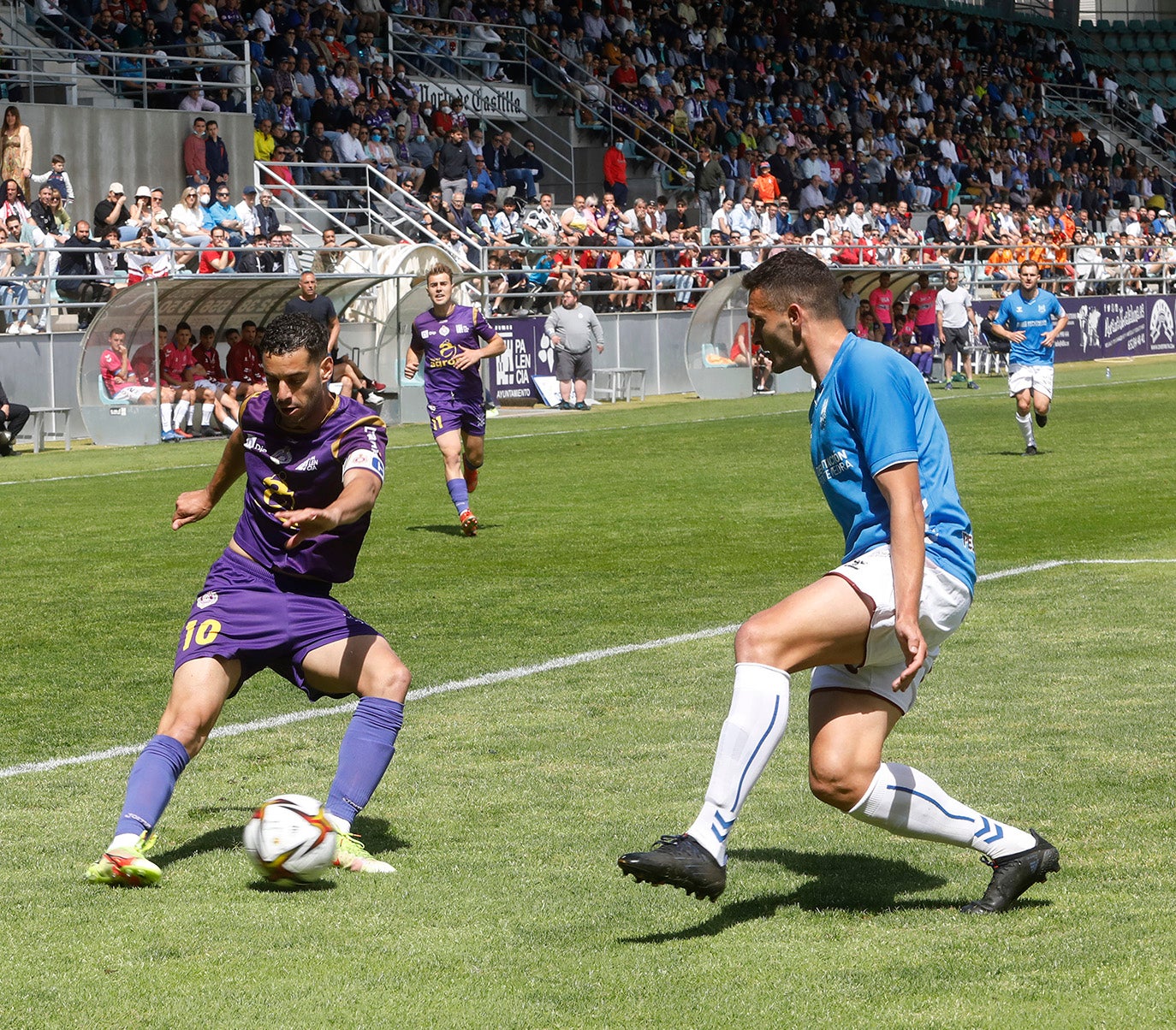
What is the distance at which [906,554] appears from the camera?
14.0 ft

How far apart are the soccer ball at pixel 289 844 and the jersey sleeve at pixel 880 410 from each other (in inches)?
74.9

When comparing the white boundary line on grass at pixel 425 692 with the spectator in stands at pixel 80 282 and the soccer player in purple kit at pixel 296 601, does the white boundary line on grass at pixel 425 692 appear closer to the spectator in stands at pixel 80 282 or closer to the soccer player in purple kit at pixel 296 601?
the soccer player in purple kit at pixel 296 601

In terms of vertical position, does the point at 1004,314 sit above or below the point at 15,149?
below

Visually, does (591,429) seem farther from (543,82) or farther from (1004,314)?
(543,82)

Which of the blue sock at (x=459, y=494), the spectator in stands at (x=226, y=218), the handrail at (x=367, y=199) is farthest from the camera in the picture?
the handrail at (x=367, y=199)

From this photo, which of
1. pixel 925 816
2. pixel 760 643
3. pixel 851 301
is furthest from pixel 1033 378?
pixel 851 301

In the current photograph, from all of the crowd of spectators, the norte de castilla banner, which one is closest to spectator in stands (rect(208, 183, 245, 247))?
the crowd of spectators

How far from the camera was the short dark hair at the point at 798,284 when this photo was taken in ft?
14.9

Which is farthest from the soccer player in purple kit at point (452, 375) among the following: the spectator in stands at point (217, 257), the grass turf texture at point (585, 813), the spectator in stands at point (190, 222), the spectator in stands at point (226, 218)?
the spectator in stands at point (226, 218)

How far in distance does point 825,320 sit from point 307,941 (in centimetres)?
215

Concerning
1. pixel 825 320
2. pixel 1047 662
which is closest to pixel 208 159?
pixel 1047 662

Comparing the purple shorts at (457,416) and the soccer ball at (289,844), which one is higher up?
the purple shorts at (457,416)

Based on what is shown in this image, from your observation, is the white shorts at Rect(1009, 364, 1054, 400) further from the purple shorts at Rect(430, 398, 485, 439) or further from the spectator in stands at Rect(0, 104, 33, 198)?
the spectator in stands at Rect(0, 104, 33, 198)

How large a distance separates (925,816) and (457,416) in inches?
385
